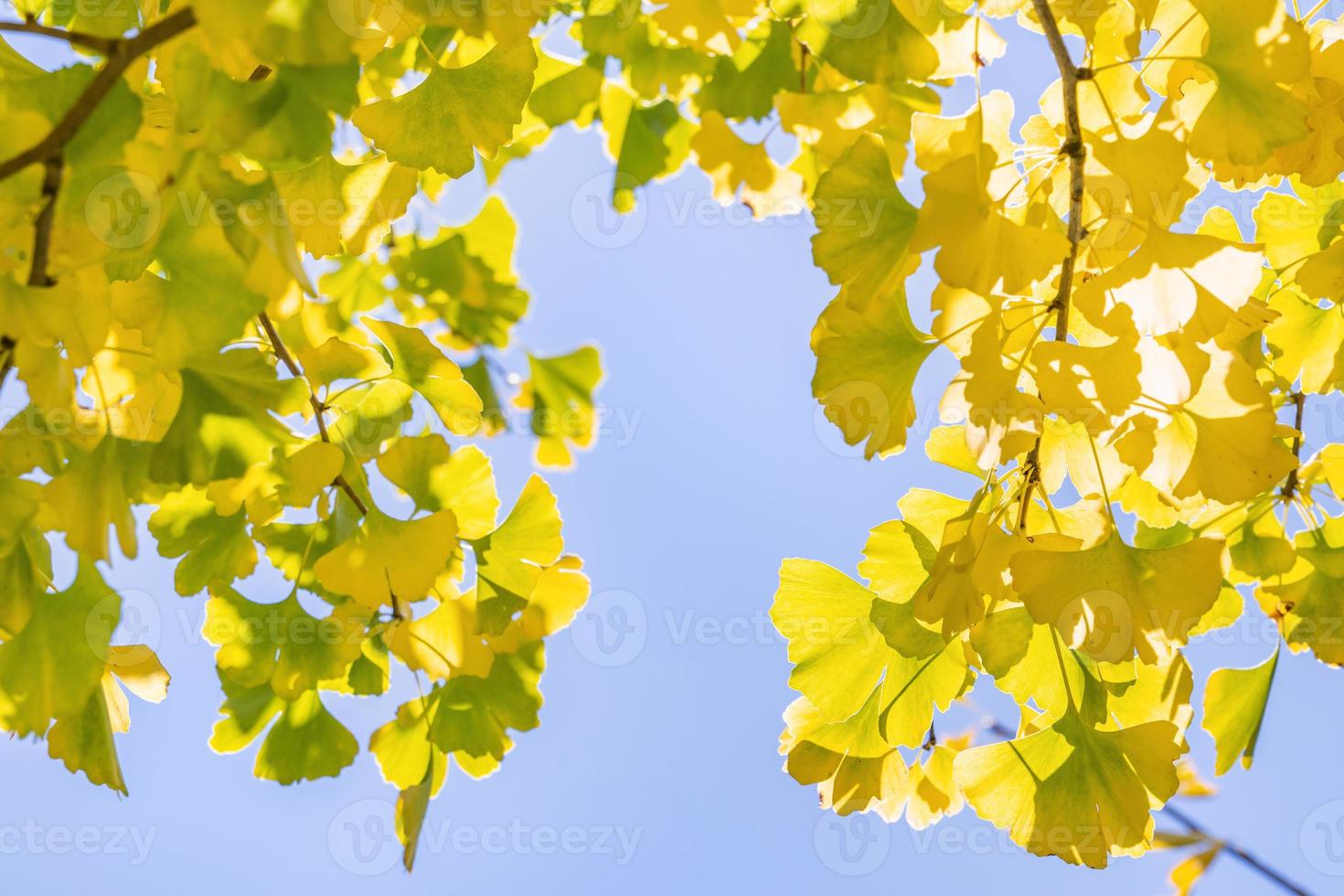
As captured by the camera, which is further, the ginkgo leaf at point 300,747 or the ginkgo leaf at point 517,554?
the ginkgo leaf at point 300,747

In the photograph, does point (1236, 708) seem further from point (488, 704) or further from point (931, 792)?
point (488, 704)

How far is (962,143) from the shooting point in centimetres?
78

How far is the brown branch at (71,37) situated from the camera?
518 mm

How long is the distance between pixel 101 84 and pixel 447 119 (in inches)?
15.0

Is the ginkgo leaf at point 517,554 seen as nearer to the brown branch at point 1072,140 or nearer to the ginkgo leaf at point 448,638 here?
the ginkgo leaf at point 448,638

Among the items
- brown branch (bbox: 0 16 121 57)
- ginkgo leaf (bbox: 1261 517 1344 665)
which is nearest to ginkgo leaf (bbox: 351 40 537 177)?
brown branch (bbox: 0 16 121 57)

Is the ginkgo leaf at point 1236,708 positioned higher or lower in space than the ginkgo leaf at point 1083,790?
higher

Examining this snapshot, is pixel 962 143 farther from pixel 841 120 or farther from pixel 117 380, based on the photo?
pixel 117 380

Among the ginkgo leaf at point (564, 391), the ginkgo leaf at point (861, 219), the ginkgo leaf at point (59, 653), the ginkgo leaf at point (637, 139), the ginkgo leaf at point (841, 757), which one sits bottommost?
the ginkgo leaf at point (59, 653)

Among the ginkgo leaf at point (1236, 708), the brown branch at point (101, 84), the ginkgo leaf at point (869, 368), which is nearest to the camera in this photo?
the brown branch at point (101, 84)

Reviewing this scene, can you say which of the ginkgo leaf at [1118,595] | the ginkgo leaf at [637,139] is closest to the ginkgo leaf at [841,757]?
the ginkgo leaf at [1118,595]

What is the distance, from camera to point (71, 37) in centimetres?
53

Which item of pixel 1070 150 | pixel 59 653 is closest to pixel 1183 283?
pixel 1070 150

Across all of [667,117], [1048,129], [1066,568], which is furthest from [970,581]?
[667,117]
